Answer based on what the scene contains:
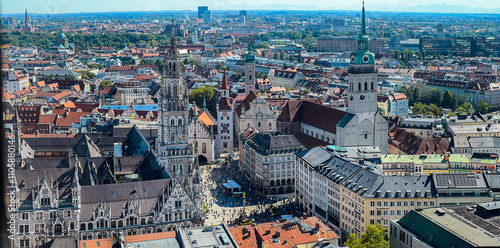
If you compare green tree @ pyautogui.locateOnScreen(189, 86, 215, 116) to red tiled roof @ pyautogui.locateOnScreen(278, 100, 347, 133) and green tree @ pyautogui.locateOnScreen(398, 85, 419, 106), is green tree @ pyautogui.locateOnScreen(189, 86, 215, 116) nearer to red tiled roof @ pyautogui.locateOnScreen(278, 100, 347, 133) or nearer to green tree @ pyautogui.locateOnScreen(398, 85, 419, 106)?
red tiled roof @ pyautogui.locateOnScreen(278, 100, 347, 133)

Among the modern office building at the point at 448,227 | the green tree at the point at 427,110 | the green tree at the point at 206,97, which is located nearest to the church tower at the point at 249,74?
the green tree at the point at 206,97

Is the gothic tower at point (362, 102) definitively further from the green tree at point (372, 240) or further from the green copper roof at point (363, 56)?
the green tree at point (372, 240)

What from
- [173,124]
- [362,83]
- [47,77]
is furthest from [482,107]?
[47,77]

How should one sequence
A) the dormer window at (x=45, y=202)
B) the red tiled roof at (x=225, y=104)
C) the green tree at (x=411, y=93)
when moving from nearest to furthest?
the dormer window at (x=45, y=202) → the red tiled roof at (x=225, y=104) → the green tree at (x=411, y=93)

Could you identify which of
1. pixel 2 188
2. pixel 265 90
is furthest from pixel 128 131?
pixel 2 188

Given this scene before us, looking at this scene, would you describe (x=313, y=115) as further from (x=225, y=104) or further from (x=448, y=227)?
(x=448, y=227)
